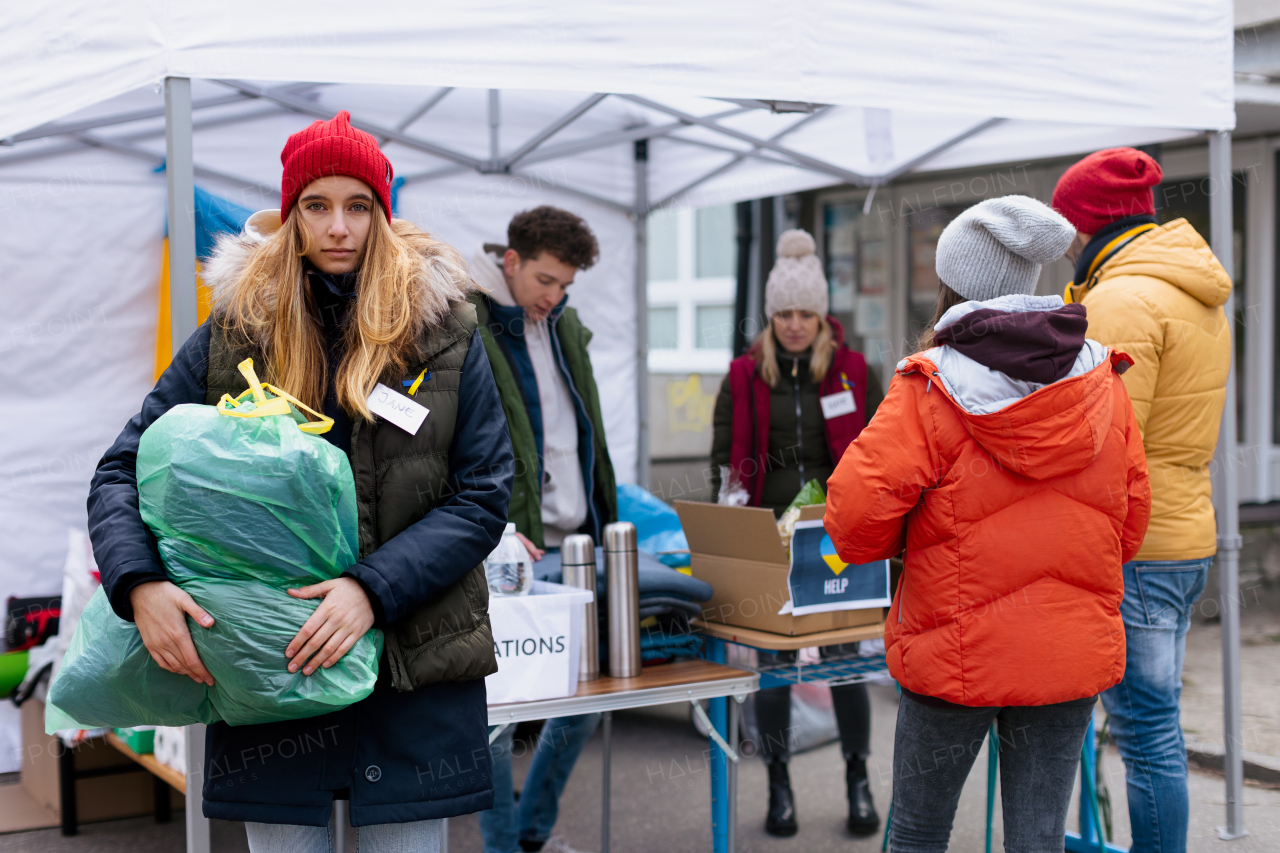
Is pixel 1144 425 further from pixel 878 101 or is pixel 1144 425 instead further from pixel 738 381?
pixel 738 381

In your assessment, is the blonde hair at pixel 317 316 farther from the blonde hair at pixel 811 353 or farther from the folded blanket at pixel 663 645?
the blonde hair at pixel 811 353

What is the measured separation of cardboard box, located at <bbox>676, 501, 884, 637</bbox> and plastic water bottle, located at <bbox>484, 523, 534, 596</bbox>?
0.51 metres

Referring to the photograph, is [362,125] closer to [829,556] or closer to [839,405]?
[839,405]

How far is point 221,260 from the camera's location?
1.76 m

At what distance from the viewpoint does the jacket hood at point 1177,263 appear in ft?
8.41

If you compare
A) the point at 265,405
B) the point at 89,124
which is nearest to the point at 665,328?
the point at 89,124

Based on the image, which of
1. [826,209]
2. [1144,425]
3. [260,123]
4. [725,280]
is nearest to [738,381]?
[1144,425]

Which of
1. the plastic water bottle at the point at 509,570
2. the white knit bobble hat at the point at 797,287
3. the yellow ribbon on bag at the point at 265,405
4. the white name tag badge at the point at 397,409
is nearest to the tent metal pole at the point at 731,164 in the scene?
the white knit bobble hat at the point at 797,287

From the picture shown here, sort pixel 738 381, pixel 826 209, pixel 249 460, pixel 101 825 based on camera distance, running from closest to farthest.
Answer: pixel 249 460
pixel 101 825
pixel 738 381
pixel 826 209

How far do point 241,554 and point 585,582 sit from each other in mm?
1214

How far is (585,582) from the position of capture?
2578mm

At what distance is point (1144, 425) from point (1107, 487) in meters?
→ 0.74

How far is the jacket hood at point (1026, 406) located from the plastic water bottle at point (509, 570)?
3.33 feet

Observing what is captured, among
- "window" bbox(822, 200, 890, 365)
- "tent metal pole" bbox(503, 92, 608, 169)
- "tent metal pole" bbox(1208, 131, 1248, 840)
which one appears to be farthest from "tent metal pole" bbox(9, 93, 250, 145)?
"window" bbox(822, 200, 890, 365)
